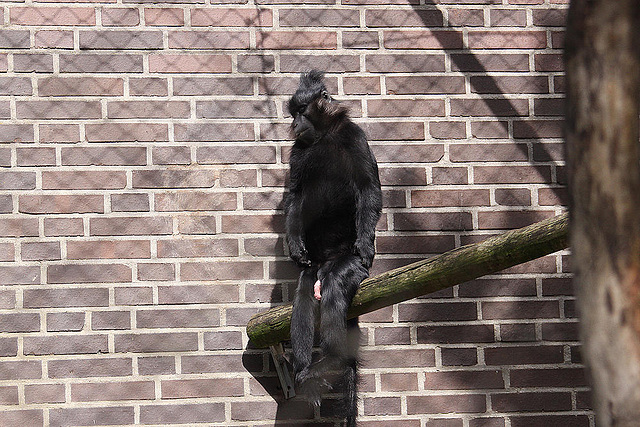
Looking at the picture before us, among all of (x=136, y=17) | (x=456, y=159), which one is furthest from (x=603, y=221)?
(x=136, y=17)

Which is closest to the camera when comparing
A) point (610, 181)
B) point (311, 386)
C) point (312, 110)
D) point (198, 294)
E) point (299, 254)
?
point (610, 181)

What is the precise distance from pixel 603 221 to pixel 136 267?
2590 mm

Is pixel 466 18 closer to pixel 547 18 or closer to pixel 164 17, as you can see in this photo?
pixel 547 18

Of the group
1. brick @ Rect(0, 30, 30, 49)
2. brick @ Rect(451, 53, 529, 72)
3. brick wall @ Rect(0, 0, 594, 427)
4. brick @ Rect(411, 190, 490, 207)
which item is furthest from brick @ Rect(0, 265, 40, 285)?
brick @ Rect(451, 53, 529, 72)

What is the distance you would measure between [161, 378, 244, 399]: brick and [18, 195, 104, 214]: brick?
36.1 inches

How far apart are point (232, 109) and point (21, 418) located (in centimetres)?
178

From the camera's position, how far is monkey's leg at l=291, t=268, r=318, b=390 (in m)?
3.09

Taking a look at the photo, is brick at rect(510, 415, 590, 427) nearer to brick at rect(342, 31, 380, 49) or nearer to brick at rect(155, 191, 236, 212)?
brick at rect(155, 191, 236, 212)

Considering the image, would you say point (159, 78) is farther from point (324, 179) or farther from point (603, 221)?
point (603, 221)

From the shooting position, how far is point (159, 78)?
365 centimetres

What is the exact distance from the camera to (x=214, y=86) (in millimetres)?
3670

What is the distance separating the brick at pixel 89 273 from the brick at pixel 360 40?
5.12ft

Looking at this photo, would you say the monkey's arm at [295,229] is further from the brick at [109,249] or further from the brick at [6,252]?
the brick at [6,252]

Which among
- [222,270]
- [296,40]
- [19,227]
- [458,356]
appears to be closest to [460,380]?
[458,356]
